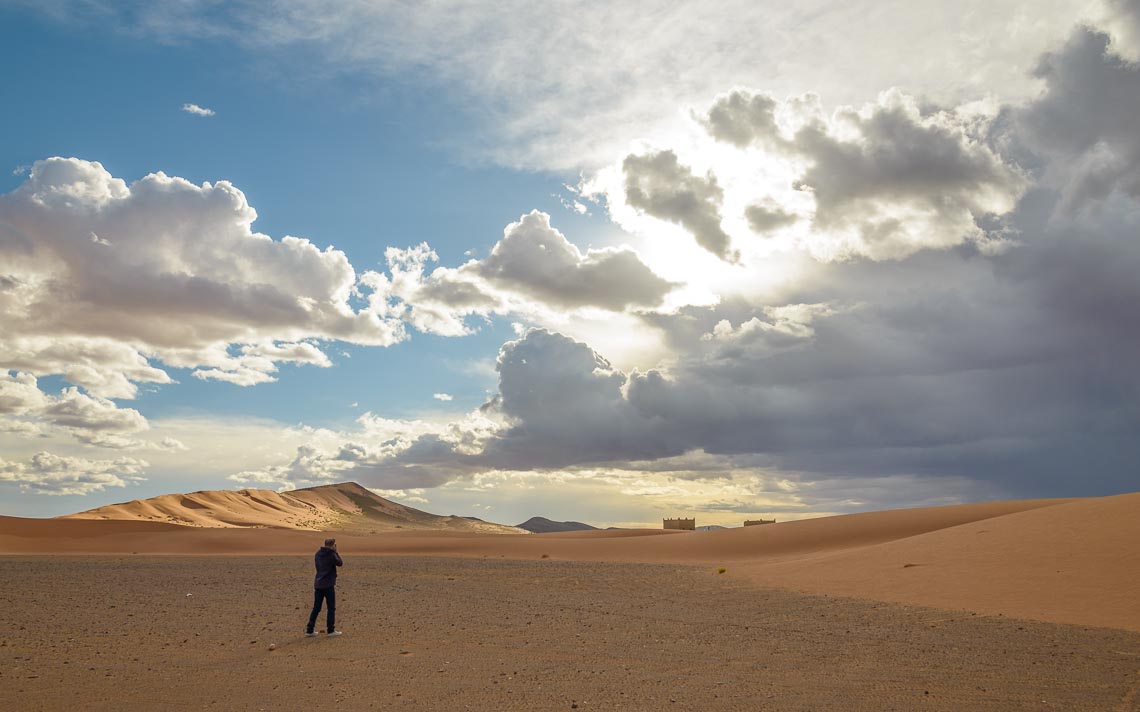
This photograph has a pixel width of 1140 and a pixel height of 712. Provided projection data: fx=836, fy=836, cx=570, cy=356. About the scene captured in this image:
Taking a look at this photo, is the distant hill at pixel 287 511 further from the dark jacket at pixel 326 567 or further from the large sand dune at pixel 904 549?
the dark jacket at pixel 326 567

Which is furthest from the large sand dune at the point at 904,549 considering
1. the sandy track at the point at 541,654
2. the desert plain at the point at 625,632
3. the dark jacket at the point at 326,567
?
the dark jacket at the point at 326,567

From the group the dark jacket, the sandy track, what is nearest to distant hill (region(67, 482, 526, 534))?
the sandy track

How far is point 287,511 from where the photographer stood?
109 m

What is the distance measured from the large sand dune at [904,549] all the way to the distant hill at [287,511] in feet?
55.6

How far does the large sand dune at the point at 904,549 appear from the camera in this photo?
21.3 m

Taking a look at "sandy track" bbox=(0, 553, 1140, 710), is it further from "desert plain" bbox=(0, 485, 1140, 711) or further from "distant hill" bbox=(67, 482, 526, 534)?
"distant hill" bbox=(67, 482, 526, 534)

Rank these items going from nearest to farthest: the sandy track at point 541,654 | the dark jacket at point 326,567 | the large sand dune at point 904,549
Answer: the sandy track at point 541,654, the dark jacket at point 326,567, the large sand dune at point 904,549

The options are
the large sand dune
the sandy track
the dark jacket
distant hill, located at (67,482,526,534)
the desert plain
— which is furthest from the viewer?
distant hill, located at (67,482,526,534)

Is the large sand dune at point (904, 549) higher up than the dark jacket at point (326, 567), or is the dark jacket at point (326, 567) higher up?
the dark jacket at point (326, 567)

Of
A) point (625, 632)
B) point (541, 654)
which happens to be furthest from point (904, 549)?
point (541, 654)

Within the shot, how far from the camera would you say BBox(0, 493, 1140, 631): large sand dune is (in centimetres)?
2131

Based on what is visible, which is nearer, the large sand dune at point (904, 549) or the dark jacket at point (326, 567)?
the dark jacket at point (326, 567)

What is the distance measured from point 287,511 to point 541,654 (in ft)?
336

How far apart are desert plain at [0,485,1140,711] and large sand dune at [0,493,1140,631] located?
5.5 inches
